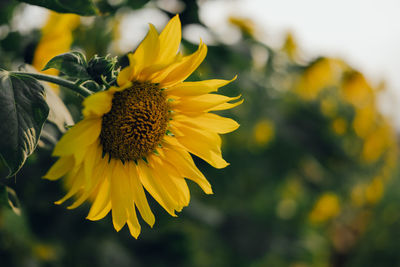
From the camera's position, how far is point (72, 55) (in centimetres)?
54

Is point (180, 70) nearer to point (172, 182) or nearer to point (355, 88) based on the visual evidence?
point (172, 182)

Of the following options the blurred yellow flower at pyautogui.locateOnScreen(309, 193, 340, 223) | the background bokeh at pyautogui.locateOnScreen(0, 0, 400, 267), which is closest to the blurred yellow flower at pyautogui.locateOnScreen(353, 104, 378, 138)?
the background bokeh at pyautogui.locateOnScreen(0, 0, 400, 267)

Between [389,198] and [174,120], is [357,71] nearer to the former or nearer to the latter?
[174,120]

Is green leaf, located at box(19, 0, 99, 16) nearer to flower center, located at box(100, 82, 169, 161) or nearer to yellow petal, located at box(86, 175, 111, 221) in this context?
flower center, located at box(100, 82, 169, 161)

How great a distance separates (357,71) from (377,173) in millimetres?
1138

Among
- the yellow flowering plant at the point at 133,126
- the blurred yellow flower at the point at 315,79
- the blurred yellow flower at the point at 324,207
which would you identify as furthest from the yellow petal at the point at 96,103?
the blurred yellow flower at the point at 324,207

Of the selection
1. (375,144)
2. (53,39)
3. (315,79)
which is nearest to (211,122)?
(53,39)

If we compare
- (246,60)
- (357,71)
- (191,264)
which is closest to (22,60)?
(246,60)

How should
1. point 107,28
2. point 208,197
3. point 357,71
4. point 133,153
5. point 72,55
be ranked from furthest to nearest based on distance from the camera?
point 357,71, point 208,197, point 107,28, point 133,153, point 72,55

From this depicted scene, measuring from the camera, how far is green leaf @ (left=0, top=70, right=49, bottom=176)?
19.9 inches

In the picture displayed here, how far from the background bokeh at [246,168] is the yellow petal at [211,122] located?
6.6 inches

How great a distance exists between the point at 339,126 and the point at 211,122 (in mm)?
2005

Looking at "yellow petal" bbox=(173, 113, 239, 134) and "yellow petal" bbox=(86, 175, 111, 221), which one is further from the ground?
"yellow petal" bbox=(173, 113, 239, 134)

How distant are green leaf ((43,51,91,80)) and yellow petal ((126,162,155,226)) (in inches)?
9.5
